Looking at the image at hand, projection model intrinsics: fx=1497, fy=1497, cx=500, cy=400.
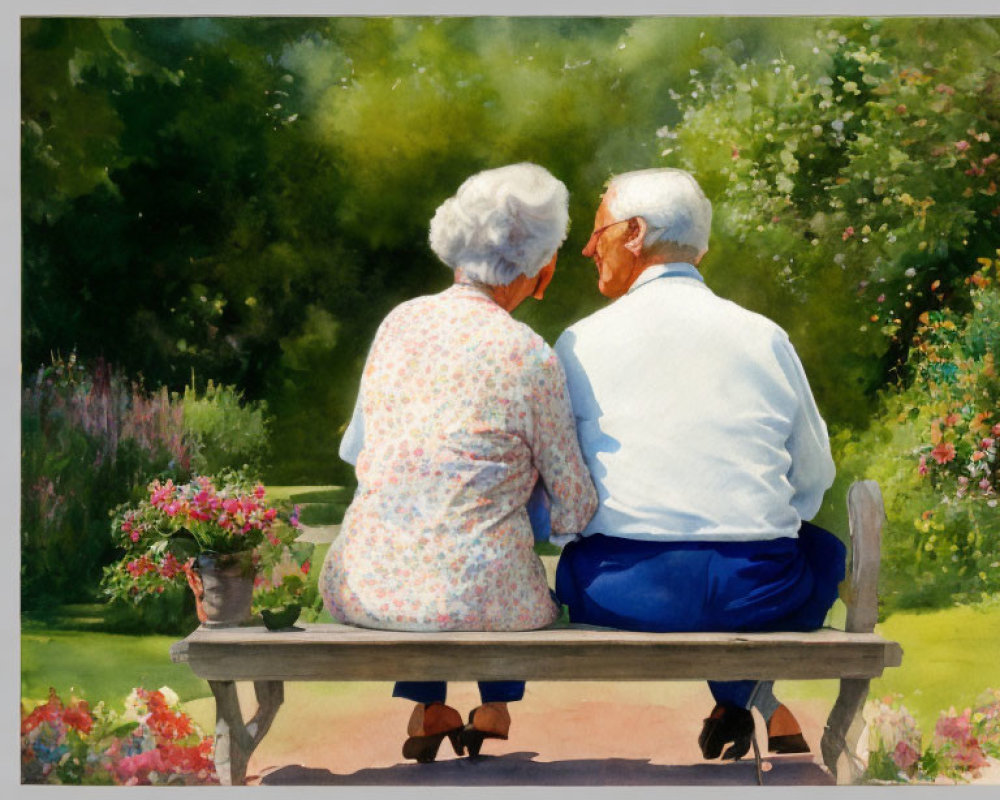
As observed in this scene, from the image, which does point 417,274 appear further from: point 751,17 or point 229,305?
point 751,17

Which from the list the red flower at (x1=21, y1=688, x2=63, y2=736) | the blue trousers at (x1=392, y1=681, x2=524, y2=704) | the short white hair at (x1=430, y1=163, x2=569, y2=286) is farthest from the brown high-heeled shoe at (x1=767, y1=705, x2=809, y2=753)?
the red flower at (x1=21, y1=688, x2=63, y2=736)

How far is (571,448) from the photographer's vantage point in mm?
4504

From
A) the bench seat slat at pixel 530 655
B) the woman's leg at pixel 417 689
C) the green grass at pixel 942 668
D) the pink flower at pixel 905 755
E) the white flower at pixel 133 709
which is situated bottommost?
the white flower at pixel 133 709

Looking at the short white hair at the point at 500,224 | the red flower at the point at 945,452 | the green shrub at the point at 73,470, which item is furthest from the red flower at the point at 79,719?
the red flower at the point at 945,452

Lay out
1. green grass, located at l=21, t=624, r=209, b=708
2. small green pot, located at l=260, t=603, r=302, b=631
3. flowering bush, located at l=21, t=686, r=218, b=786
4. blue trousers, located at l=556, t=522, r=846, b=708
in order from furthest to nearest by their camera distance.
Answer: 1. green grass, located at l=21, t=624, r=209, b=708
2. flowering bush, located at l=21, t=686, r=218, b=786
3. small green pot, located at l=260, t=603, r=302, b=631
4. blue trousers, located at l=556, t=522, r=846, b=708

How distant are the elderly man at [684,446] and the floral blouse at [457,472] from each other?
16cm

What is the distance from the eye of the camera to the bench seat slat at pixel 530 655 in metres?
4.47

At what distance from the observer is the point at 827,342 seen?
7.08m

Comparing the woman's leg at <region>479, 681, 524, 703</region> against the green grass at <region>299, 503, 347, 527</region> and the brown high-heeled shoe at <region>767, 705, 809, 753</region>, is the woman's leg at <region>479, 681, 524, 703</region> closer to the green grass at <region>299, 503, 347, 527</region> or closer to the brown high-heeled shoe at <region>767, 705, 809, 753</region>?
the brown high-heeled shoe at <region>767, 705, 809, 753</region>

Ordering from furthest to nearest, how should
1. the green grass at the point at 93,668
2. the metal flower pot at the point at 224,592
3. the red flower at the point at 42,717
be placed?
1. the green grass at the point at 93,668
2. the red flower at the point at 42,717
3. the metal flower pot at the point at 224,592

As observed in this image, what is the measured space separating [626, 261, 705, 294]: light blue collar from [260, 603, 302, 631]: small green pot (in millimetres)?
1464

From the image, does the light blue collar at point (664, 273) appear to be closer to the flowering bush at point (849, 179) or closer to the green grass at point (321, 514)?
the flowering bush at point (849, 179)

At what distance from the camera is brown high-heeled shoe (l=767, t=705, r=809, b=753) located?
17.2ft

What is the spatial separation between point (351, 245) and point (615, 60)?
4.97 ft
